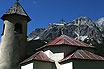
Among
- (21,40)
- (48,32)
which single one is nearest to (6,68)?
Result: (21,40)

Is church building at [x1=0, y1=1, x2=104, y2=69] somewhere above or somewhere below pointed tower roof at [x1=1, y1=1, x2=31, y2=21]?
below

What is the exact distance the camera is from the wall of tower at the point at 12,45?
19.3 m

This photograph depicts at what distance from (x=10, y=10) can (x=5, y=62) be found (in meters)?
6.64

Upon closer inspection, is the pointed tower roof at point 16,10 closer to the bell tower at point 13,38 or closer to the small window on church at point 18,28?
the bell tower at point 13,38

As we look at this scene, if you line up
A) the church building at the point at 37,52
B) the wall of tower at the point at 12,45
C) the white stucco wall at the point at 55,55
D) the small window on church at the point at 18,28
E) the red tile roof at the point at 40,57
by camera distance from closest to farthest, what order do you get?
the church building at the point at 37,52, the red tile roof at the point at 40,57, the white stucco wall at the point at 55,55, the wall of tower at the point at 12,45, the small window on church at the point at 18,28

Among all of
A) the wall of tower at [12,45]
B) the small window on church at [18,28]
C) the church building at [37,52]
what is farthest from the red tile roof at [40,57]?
the small window on church at [18,28]

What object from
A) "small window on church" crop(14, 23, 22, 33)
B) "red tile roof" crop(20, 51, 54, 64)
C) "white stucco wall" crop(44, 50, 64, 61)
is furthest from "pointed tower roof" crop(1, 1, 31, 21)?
"white stucco wall" crop(44, 50, 64, 61)

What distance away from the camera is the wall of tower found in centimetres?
1933

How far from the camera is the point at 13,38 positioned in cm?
2023

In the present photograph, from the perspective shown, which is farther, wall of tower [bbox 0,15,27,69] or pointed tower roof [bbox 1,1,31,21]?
pointed tower roof [bbox 1,1,31,21]

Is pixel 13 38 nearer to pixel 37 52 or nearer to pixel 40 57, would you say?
pixel 37 52

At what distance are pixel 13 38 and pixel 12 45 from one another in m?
0.87

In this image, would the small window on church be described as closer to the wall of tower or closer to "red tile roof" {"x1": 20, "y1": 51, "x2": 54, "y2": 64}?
the wall of tower

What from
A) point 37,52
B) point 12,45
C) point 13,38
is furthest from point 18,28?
point 37,52
